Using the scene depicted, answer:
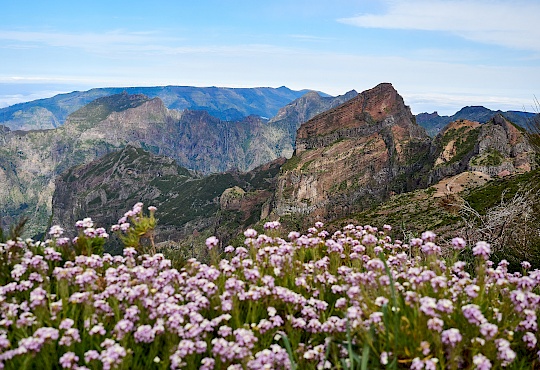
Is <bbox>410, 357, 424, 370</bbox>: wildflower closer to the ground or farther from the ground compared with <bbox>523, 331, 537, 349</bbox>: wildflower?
farther from the ground

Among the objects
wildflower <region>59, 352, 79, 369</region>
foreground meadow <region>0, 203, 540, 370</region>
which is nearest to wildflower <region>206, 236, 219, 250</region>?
foreground meadow <region>0, 203, 540, 370</region>

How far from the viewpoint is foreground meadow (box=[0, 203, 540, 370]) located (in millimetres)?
4336

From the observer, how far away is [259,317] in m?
5.64

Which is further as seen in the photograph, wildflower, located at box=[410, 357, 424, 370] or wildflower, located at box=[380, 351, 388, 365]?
wildflower, located at box=[380, 351, 388, 365]

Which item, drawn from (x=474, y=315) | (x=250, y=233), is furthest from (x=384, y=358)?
(x=250, y=233)

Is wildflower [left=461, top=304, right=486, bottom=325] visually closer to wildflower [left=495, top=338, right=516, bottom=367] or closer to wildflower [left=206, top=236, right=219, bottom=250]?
wildflower [left=495, top=338, right=516, bottom=367]

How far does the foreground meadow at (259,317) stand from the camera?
14.2 feet

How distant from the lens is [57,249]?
24.0ft

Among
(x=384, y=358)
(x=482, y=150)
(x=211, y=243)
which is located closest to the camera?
(x=384, y=358)

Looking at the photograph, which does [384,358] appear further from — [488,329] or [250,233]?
[250,233]

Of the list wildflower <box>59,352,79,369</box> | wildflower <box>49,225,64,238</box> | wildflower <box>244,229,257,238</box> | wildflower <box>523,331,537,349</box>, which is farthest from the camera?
wildflower <box>244,229,257,238</box>

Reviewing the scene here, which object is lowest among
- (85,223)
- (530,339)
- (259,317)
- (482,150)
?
(482,150)

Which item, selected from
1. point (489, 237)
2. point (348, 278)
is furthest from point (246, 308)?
point (489, 237)

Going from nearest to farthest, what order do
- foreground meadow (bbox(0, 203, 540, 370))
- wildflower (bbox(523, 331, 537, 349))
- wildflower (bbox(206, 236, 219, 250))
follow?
foreground meadow (bbox(0, 203, 540, 370)) < wildflower (bbox(523, 331, 537, 349)) < wildflower (bbox(206, 236, 219, 250))
